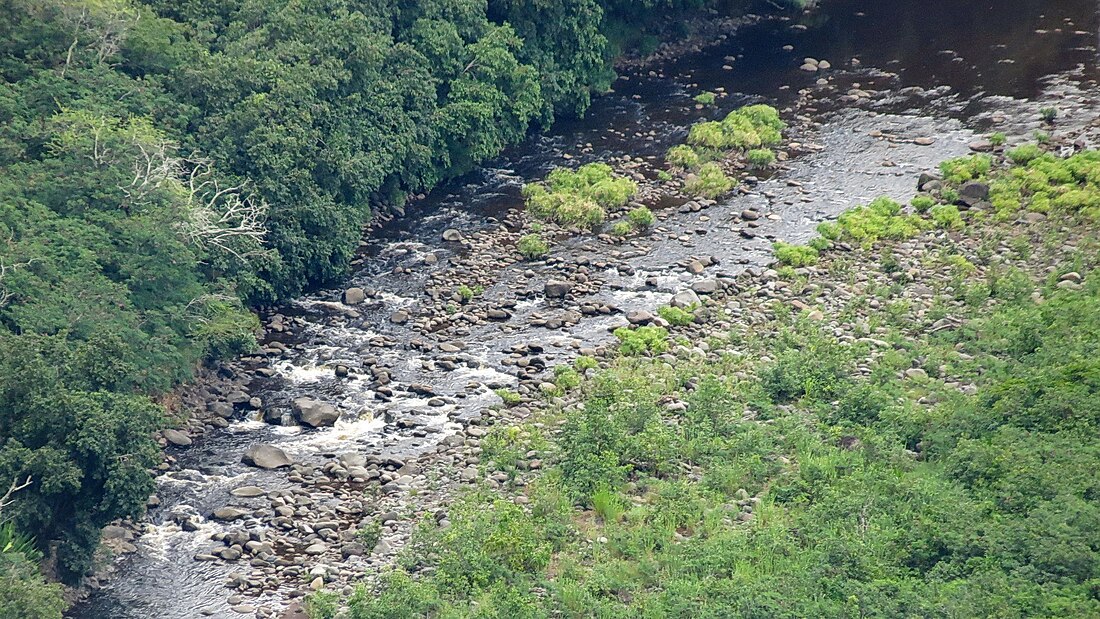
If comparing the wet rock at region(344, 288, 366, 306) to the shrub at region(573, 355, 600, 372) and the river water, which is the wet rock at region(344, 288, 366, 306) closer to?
the river water

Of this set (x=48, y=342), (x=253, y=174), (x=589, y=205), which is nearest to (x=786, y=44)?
(x=589, y=205)

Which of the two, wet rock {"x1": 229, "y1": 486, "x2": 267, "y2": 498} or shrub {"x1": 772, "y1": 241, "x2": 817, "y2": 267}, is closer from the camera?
wet rock {"x1": 229, "y1": 486, "x2": 267, "y2": 498}

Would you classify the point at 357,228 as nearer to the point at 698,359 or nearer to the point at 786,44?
the point at 698,359

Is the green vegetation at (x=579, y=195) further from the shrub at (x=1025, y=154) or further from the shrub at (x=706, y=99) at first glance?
the shrub at (x=1025, y=154)

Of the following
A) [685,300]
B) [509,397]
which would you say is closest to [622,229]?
[685,300]

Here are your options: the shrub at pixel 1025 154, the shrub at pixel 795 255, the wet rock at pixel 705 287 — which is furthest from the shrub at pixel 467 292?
the shrub at pixel 1025 154

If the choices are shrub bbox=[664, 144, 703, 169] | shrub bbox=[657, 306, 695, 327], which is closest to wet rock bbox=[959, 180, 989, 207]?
shrub bbox=[664, 144, 703, 169]

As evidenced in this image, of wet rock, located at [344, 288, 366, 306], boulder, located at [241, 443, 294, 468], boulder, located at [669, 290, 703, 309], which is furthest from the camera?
wet rock, located at [344, 288, 366, 306]

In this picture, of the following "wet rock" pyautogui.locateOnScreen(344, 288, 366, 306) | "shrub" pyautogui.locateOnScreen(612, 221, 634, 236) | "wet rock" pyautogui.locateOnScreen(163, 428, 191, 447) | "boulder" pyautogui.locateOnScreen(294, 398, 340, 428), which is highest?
"wet rock" pyautogui.locateOnScreen(344, 288, 366, 306)
